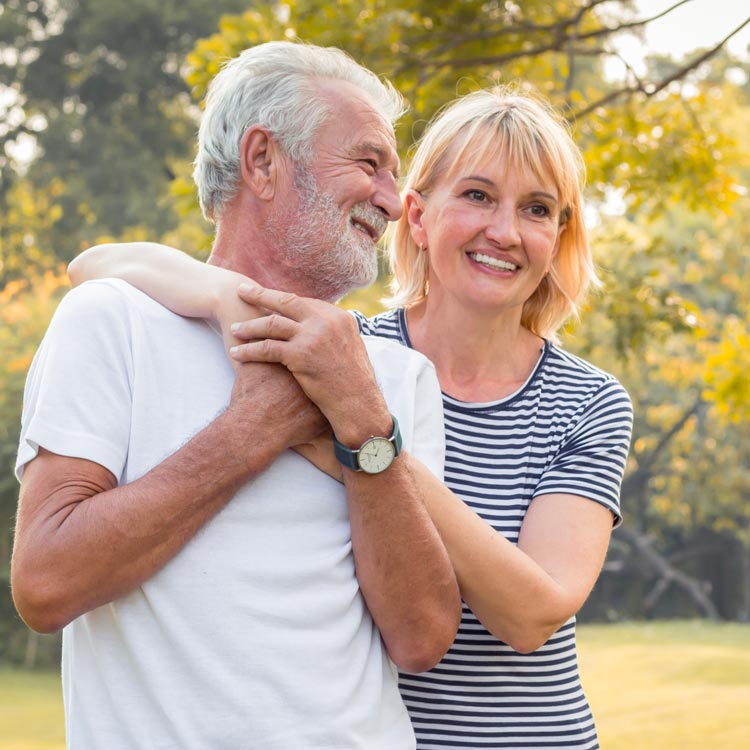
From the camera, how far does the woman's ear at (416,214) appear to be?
2986 mm

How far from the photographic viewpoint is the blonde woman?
226cm

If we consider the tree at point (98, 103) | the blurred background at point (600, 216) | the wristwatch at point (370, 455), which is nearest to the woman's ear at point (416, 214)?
the wristwatch at point (370, 455)

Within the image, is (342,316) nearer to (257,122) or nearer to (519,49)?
(257,122)

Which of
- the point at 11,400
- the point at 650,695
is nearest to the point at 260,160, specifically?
the point at 650,695

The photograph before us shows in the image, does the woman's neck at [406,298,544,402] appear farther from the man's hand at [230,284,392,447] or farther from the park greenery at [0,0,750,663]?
the park greenery at [0,0,750,663]

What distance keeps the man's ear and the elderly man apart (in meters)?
0.09

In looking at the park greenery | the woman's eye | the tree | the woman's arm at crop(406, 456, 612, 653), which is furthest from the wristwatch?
the tree

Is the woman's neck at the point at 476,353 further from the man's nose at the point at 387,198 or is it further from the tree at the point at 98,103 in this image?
the tree at the point at 98,103

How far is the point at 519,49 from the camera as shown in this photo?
7266mm

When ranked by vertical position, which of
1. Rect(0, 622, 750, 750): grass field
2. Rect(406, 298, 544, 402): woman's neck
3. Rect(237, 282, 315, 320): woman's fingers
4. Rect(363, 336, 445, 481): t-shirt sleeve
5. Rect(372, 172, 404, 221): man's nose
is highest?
Rect(372, 172, 404, 221): man's nose

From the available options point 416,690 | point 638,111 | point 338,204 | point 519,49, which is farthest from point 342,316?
point 638,111

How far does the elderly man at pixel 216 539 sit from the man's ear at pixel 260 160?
3.5 inches

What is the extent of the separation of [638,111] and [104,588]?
6669mm

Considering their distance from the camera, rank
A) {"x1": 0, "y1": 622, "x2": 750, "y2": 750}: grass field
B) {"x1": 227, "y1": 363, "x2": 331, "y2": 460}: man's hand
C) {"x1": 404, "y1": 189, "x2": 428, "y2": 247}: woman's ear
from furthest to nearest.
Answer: {"x1": 0, "y1": 622, "x2": 750, "y2": 750}: grass field, {"x1": 404, "y1": 189, "x2": 428, "y2": 247}: woman's ear, {"x1": 227, "y1": 363, "x2": 331, "y2": 460}: man's hand
